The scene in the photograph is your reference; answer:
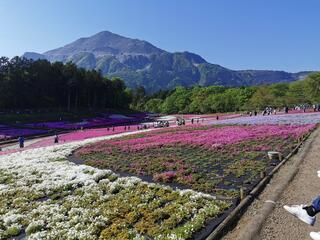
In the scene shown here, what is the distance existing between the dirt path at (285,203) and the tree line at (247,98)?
97.9 meters

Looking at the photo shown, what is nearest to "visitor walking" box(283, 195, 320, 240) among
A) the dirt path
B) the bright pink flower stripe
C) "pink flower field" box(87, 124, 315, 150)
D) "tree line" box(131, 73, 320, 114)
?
the dirt path

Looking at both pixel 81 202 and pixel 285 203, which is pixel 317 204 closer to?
pixel 285 203

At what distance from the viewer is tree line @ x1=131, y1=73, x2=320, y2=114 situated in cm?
12257

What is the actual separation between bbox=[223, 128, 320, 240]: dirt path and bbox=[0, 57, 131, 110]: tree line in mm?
95857

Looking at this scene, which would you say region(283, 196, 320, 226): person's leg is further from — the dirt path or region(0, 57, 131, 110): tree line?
region(0, 57, 131, 110): tree line

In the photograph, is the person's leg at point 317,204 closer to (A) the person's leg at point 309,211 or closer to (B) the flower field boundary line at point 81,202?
(A) the person's leg at point 309,211

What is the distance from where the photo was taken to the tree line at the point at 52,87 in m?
110

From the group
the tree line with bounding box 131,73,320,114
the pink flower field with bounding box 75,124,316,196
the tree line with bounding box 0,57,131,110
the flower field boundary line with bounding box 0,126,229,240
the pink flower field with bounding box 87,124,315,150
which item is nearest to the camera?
the flower field boundary line with bounding box 0,126,229,240

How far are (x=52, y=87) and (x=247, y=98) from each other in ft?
241

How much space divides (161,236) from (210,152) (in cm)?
2088

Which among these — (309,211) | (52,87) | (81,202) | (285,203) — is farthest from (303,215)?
(52,87)

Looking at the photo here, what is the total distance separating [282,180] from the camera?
851 inches

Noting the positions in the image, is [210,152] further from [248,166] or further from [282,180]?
[282,180]

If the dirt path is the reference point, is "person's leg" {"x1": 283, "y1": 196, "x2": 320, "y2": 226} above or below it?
above
